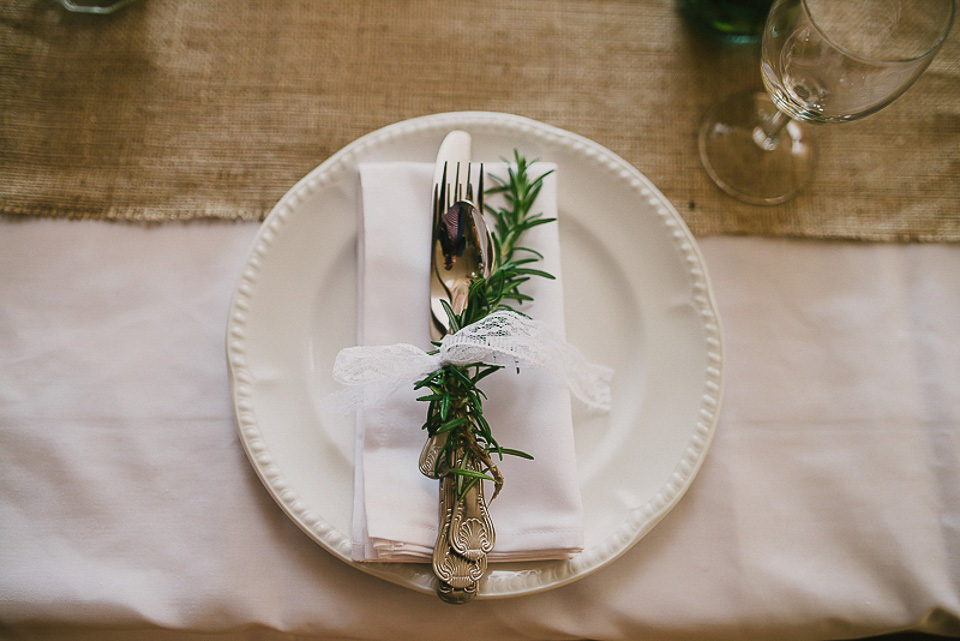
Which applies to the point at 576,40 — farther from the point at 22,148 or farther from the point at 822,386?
the point at 22,148

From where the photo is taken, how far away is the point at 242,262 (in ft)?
2.45

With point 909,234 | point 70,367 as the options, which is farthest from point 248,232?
point 909,234

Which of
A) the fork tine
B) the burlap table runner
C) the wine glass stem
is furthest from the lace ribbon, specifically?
the wine glass stem

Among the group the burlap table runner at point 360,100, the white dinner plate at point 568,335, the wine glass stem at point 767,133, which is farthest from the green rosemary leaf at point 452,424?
the wine glass stem at point 767,133

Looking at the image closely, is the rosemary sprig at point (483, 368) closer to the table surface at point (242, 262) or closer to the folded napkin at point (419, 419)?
the folded napkin at point (419, 419)

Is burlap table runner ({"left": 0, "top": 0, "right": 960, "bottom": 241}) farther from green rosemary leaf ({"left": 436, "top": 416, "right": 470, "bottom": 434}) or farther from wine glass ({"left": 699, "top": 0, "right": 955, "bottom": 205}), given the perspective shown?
green rosemary leaf ({"left": 436, "top": 416, "right": 470, "bottom": 434})

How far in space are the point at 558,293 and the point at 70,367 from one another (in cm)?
52

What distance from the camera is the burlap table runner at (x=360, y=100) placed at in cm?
77

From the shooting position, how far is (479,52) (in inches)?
32.6

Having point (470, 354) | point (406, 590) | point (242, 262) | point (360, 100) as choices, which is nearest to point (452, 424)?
point (470, 354)

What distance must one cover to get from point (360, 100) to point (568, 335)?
15.0 inches

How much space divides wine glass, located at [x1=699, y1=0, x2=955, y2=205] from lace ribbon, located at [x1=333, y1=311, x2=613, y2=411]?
34 centimetres

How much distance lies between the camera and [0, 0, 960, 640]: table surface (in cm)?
65

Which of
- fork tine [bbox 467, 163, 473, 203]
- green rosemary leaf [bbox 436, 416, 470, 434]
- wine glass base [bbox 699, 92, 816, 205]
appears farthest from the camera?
wine glass base [bbox 699, 92, 816, 205]
